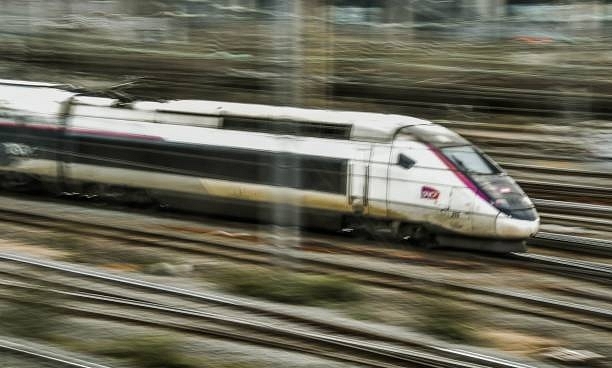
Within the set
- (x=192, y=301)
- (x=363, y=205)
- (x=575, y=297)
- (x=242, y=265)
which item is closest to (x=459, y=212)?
(x=363, y=205)

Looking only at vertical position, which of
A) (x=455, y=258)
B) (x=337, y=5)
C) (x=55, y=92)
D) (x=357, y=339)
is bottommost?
(x=455, y=258)

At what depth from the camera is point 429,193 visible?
427 inches

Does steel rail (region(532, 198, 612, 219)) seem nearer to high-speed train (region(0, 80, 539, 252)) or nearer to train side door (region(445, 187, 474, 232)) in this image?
high-speed train (region(0, 80, 539, 252))

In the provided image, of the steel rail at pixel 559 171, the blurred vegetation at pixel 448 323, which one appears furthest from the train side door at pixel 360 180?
the steel rail at pixel 559 171

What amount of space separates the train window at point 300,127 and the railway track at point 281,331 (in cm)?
400

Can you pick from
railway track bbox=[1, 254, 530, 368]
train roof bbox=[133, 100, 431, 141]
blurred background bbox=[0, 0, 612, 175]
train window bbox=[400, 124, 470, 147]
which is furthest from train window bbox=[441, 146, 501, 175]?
blurred background bbox=[0, 0, 612, 175]

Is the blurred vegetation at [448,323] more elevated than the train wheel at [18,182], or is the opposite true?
the blurred vegetation at [448,323]

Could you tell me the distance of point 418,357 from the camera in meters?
5.65

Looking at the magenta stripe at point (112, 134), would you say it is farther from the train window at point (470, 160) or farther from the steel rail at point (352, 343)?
the steel rail at point (352, 343)

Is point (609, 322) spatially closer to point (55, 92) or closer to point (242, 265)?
point (242, 265)

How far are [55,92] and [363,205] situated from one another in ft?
18.2

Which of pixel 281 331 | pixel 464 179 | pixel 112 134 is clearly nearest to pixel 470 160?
pixel 464 179

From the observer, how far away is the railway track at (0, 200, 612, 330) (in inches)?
315

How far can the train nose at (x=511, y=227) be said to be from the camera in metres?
10.6
